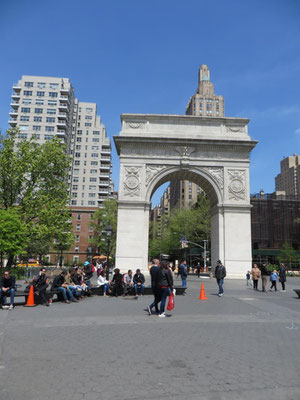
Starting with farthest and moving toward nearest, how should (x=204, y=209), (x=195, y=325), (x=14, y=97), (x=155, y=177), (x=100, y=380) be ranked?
(x=14, y=97) < (x=204, y=209) < (x=155, y=177) < (x=195, y=325) < (x=100, y=380)

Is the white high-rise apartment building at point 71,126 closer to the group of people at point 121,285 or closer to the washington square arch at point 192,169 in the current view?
the washington square arch at point 192,169

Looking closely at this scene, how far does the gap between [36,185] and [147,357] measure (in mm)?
27338

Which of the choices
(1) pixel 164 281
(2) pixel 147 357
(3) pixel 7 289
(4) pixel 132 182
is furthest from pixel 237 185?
(2) pixel 147 357

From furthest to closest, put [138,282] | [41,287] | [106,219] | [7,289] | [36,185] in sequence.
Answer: [106,219] → [36,185] → [138,282] → [41,287] → [7,289]

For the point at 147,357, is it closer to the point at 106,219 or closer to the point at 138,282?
the point at 138,282

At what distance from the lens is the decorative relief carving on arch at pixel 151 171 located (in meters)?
30.0

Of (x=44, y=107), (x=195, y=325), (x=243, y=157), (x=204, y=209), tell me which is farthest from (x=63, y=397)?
(x=44, y=107)

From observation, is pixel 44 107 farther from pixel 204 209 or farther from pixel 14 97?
pixel 204 209

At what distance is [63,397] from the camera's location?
3822mm

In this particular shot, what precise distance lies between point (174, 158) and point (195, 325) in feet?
77.2

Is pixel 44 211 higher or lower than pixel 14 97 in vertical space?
lower

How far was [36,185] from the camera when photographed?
29.9 metres

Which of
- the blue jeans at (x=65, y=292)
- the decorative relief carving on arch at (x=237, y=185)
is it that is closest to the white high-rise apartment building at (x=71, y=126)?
the decorative relief carving on arch at (x=237, y=185)

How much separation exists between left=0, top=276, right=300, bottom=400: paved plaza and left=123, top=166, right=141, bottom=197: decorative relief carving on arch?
20.5 m
